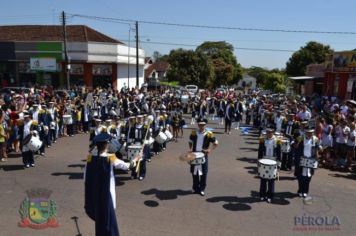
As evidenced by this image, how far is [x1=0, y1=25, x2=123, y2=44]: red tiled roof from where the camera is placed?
138 feet

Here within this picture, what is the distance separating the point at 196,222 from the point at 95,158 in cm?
292

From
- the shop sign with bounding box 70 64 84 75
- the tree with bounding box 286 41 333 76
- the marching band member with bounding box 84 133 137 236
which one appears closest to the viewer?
the marching band member with bounding box 84 133 137 236

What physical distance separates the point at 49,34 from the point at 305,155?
39.1 m

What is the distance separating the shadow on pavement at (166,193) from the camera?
10141 millimetres

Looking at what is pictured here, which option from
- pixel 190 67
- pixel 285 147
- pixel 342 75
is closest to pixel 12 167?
pixel 285 147

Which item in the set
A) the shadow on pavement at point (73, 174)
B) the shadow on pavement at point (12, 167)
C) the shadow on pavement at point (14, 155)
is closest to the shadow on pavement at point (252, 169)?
the shadow on pavement at point (73, 174)

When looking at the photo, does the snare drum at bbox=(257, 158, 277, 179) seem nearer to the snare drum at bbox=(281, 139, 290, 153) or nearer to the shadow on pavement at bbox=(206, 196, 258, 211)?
the shadow on pavement at bbox=(206, 196, 258, 211)

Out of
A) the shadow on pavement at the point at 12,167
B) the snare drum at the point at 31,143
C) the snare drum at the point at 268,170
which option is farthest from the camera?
the shadow on pavement at the point at 12,167

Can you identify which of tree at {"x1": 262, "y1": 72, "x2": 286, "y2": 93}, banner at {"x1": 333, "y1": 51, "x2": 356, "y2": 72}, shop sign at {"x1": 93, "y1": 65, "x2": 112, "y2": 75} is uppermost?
banner at {"x1": 333, "y1": 51, "x2": 356, "y2": 72}

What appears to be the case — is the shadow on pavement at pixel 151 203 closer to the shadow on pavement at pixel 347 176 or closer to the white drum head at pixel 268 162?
the white drum head at pixel 268 162

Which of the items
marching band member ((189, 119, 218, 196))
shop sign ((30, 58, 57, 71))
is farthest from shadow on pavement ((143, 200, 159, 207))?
shop sign ((30, 58, 57, 71))

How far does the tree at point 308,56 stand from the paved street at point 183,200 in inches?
2017

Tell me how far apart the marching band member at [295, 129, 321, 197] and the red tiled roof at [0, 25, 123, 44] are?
33.4 meters

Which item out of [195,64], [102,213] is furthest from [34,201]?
[195,64]
